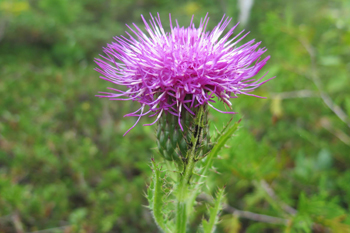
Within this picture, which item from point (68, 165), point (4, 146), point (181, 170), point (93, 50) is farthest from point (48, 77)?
point (181, 170)

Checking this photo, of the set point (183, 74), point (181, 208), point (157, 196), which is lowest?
point (181, 208)

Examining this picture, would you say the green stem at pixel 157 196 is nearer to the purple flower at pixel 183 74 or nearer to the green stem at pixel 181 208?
the green stem at pixel 181 208

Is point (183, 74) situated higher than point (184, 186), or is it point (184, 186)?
point (183, 74)

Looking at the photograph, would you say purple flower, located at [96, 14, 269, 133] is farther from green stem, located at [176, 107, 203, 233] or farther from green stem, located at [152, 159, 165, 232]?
green stem, located at [152, 159, 165, 232]

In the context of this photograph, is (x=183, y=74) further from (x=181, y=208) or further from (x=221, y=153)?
(x=221, y=153)

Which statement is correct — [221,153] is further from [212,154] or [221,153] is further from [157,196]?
[157,196]

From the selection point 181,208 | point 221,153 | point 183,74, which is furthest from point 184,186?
point 221,153

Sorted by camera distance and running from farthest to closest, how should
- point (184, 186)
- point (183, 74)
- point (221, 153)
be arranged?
point (221, 153)
point (184, 186)
point (183, 74)

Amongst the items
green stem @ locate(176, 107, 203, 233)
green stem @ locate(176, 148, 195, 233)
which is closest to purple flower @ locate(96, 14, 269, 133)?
green stem @ locate(176, 107, 203, 233)

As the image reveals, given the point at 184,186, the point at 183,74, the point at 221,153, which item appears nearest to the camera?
the point at 183,74

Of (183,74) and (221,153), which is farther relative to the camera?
(221,153)
